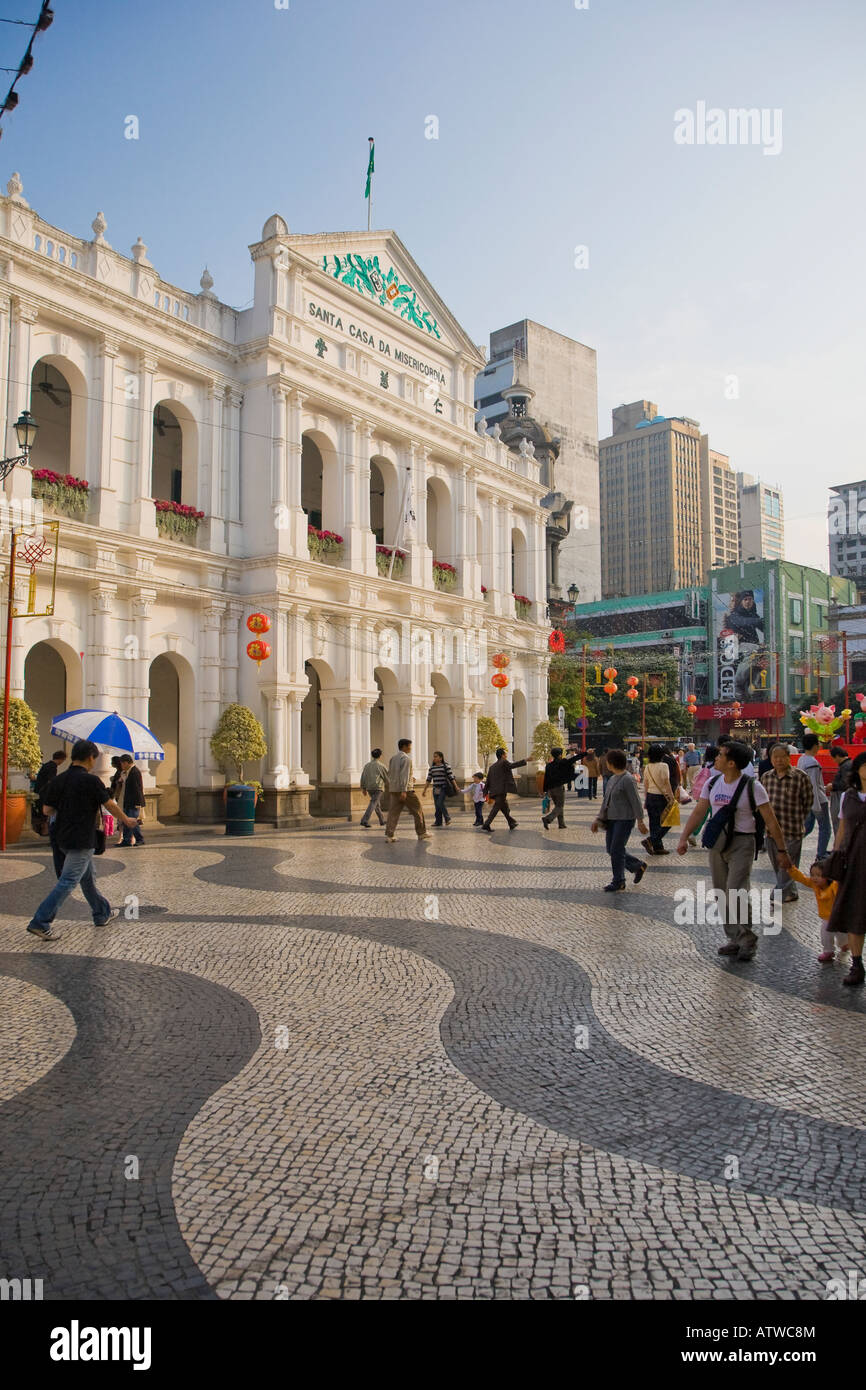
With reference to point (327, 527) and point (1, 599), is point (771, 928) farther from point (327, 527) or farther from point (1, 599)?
point (327, 527)

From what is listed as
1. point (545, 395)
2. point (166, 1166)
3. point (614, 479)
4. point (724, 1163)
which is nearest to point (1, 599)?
point (166, 1166)

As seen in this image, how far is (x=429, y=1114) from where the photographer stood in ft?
14.1

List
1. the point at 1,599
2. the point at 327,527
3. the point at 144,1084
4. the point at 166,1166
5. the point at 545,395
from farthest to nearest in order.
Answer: the point at 545,395
the point at 327,527
the point at 1,599
the point at 144,1084
the point at 166,1166

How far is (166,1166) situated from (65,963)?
392cm

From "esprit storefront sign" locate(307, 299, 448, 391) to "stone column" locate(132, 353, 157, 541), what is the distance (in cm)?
531

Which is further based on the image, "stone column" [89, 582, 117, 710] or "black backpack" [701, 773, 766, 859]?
"stone column" [89, 582, 117, 710]

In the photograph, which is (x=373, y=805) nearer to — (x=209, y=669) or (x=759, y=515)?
(x=209, y=669)

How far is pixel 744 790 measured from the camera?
25.4 feet

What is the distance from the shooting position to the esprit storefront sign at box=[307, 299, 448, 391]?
2428 centimetres

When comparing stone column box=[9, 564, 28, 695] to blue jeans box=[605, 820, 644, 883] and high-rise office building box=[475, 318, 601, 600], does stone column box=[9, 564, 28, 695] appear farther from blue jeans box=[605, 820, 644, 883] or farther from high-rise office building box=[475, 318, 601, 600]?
high-rise office building box=[475, 318, 601, 600]

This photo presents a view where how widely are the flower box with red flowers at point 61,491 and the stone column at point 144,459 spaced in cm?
120

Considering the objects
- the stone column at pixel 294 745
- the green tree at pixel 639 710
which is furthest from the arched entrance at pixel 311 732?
the green tree at pixel 639 710

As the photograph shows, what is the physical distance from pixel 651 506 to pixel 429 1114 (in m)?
102

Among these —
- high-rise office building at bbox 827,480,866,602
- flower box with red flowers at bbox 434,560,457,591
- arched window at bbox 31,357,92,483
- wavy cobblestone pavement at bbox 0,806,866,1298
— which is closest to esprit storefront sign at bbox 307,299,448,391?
flower box with red flowers at bbox 434,560,457,591
